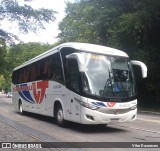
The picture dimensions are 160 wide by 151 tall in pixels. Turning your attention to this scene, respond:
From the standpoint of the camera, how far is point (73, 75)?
13961 mm

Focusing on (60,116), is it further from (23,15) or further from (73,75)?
(23,15)

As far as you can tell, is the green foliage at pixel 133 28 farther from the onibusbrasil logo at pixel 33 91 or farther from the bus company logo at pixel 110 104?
the bus company logo at pixel 110 104

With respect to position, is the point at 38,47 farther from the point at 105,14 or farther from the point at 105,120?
the point at 105,120

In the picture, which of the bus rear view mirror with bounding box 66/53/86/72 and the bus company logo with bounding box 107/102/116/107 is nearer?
the bus rear view mirror with bounding box 66/53/86/72

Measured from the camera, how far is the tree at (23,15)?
1750 cm

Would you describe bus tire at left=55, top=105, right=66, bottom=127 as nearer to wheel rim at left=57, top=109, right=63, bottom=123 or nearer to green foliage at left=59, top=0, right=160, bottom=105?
wheel rim at left=57, top=109, right=63, bottom=123

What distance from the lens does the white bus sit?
13094 millimetres

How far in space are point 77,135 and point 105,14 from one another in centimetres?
2256

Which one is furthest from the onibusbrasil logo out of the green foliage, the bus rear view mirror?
the green foliage

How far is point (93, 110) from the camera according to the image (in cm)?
1301

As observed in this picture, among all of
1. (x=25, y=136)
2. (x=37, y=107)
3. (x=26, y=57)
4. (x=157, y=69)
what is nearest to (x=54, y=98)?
(x=37, y=107)

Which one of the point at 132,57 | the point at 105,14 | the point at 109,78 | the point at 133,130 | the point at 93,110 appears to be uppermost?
the point at 105,14

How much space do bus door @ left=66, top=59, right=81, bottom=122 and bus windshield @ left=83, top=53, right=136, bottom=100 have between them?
0.45 meters

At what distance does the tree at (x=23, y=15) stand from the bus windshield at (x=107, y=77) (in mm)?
5185
